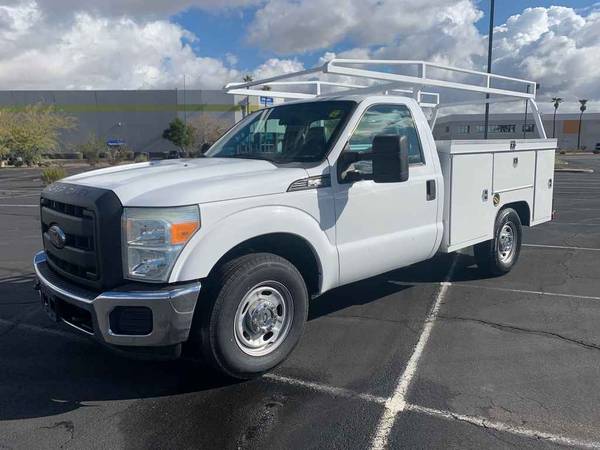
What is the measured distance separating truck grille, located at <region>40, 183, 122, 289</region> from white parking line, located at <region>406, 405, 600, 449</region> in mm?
2203

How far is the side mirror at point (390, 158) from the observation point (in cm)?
407

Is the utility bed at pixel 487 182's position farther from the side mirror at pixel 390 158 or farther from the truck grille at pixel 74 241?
the truck grille at pixel 74 241

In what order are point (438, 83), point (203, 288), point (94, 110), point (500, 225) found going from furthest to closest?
point (94, 110), point (500, 225), point (438, 83), point (203, 288)

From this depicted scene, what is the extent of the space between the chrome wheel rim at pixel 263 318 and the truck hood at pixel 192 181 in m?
0.72

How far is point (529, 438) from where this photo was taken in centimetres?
317

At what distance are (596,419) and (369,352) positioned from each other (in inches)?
67.3

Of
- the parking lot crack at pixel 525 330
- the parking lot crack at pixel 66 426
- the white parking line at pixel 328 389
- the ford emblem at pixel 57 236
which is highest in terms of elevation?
the ford emblem at pixel 57 236

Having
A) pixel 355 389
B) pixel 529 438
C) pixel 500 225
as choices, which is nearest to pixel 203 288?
pixel 355 389

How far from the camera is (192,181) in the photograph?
12.3 feet

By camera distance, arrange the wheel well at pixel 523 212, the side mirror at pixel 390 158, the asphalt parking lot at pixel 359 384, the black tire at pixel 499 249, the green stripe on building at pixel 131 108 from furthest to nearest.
→ the green stripe on building at pixel 131 108 → the wheel well at pixel 523 212 → the black tire at pixel 499 249 → the side mirror at pixel 390 158 → the asphalt parking lot at pixel 359 384

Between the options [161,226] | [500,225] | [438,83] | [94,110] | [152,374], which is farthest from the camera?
[94,110]

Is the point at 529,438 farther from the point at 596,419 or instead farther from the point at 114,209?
the point at 114,209

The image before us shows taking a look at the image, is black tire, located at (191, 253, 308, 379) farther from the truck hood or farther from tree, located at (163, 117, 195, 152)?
tree, located at (163, 117, 195, 152)

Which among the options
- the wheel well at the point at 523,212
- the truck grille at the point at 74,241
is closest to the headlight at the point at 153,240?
the truck grille at the point at 74,241
